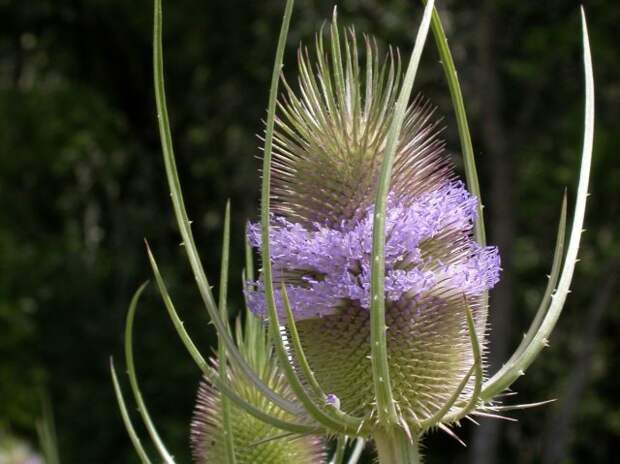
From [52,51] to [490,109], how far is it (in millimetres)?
5029

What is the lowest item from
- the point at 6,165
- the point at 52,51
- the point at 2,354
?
the point at 2,354

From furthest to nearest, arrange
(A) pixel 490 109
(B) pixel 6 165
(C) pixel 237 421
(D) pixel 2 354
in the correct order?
(B) pixel 6 165 → (D) pixel 2 354 → (A) pixel 490 109 → (C) pixel 237 421

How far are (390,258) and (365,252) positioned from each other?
0.05 metres

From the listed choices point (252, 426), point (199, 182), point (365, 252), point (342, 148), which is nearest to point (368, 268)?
point (365, 252)

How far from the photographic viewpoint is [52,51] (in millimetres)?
10711

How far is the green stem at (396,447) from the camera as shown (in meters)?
1.42

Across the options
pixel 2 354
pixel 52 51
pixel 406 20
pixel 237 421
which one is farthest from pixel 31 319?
pixel 237 421

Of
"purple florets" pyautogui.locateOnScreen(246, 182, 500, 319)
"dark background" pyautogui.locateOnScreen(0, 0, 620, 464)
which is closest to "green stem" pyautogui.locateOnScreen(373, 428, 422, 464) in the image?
"purple florets" pyautogui.locateOnScreen(246, 182, 500, 319)

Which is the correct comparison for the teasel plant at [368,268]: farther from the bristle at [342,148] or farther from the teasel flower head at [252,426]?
the teasel flower head at [252,426]

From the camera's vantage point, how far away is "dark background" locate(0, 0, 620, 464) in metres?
7.98

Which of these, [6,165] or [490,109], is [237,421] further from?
[6,165]

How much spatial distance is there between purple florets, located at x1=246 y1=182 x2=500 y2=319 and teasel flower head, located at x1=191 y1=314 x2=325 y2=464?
25 cm

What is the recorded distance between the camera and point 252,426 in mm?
1769

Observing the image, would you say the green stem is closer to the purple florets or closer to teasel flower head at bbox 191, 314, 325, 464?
the purple florets
